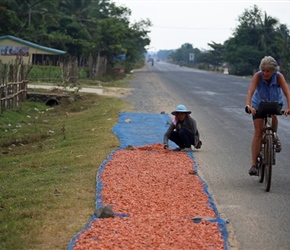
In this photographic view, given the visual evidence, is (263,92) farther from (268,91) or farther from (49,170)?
(49,170)

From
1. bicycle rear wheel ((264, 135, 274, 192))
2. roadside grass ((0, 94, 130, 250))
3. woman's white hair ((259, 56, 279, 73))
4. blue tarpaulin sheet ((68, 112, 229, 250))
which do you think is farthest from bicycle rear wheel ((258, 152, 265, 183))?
roadside grass ((0, 94, 130, 250))

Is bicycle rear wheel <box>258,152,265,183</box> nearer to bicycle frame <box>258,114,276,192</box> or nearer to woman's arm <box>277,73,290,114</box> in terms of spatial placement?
bicycle frame <box>258,114,276,192</box>

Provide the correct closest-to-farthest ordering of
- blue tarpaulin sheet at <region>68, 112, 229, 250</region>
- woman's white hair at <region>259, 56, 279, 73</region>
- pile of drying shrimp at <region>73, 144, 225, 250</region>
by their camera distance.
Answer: pile of drying shrimp at <region>73, 144, 225, 250</region> < woman's white hair at <region>259, 56, 279, 73</region> < blue tarpaulin sheet at <region>68, 112, 229, 250</region>

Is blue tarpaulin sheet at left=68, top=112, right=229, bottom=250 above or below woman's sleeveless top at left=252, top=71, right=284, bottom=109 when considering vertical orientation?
below

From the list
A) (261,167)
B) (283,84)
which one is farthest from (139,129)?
(283,84)

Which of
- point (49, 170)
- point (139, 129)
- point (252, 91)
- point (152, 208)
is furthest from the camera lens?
point (139, 129)

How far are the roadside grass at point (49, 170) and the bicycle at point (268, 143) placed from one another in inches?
87.3

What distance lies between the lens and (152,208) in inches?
258

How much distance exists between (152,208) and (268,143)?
2.09m

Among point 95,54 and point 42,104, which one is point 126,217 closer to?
point 42,104

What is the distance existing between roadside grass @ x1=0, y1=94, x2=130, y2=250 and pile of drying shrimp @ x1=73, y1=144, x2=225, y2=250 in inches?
10.4

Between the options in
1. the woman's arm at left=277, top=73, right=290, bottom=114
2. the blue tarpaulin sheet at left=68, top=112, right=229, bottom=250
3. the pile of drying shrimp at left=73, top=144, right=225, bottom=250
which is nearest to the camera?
the pile of drying shrimp at left=73, top=144, right=225, bottom=250

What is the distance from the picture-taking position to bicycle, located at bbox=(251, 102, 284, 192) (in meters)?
7.75

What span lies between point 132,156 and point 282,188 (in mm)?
2873
